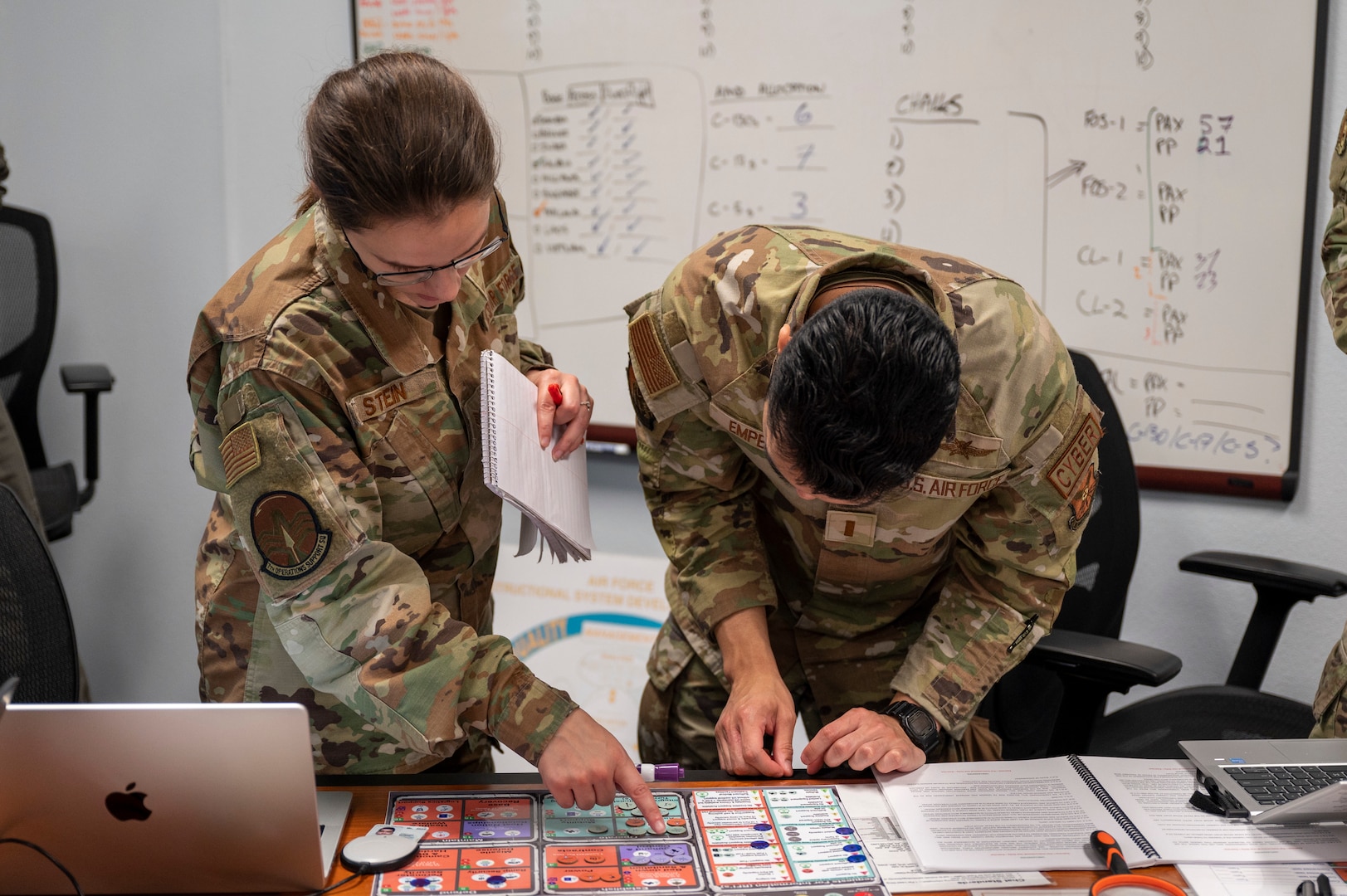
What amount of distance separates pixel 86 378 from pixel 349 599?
5.96ft

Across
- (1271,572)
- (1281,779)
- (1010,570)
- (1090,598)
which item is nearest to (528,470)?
(1010,570)

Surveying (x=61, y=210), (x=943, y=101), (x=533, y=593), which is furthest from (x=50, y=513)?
(x=943, y=101)

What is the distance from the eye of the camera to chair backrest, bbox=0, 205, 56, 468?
2377mm

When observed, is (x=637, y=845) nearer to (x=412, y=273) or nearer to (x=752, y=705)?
(x=752, y=705)

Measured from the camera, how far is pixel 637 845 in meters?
0.96

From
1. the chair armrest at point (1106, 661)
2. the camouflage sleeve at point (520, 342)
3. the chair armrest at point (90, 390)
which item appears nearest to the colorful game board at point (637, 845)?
the chair armrest at point (1106, 661)

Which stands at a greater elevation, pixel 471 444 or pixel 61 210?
pixel 61 210

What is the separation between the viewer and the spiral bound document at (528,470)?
1.05 metres

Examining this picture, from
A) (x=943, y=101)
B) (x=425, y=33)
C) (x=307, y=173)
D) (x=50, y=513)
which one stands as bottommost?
(x=50, y=513)

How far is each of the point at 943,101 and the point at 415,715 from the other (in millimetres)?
1636

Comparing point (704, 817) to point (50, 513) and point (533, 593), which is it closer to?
point (533, 593)

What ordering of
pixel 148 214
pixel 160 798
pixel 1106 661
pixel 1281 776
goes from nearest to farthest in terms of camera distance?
pixel 160 798
pixel 1281 776
pixel 1106 661
pixel 148 214

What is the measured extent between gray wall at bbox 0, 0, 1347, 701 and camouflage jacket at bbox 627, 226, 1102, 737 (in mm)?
1023

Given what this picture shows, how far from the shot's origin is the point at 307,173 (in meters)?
0.98
